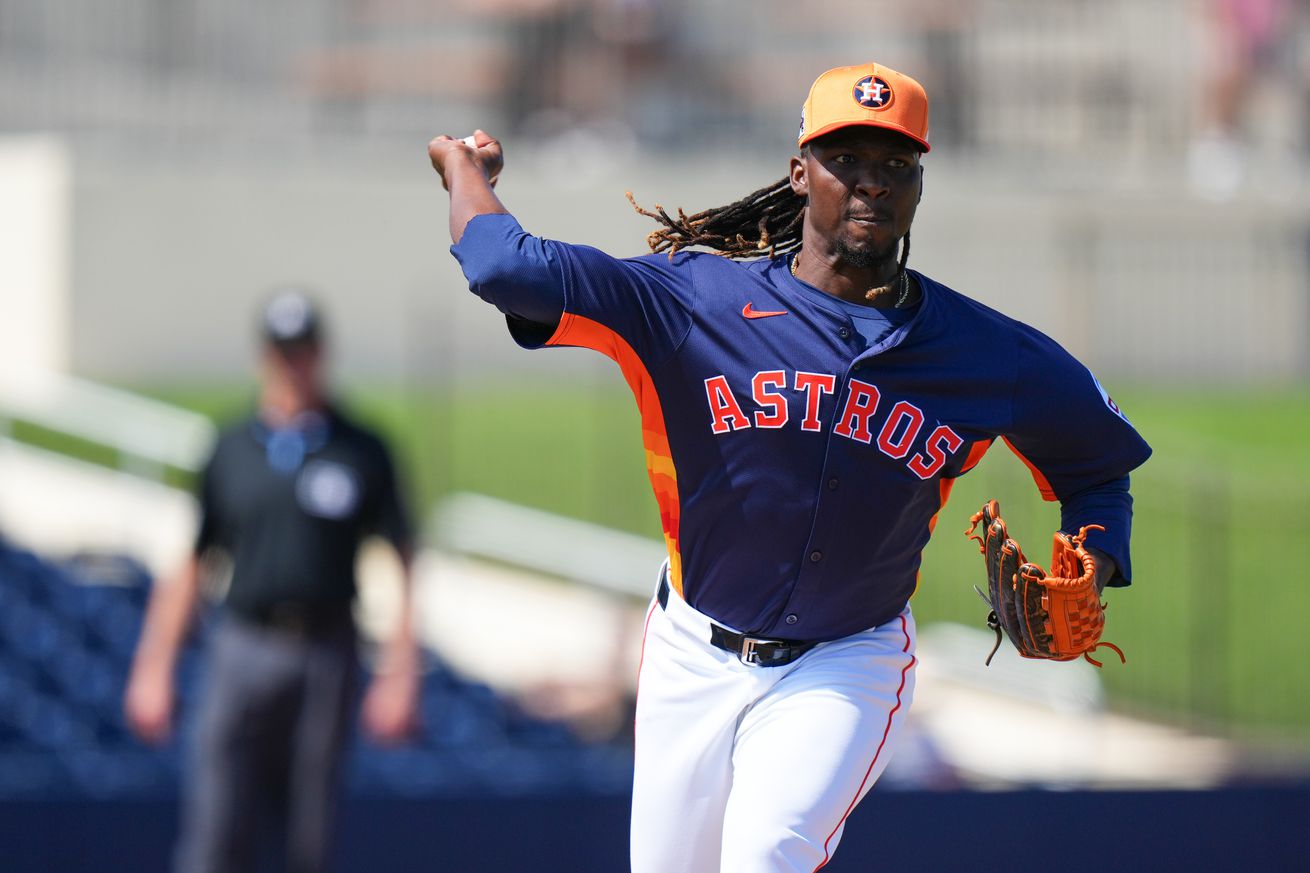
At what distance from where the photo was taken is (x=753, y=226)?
4211mm

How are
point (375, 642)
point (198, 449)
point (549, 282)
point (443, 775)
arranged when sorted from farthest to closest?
point (198, 449) → point (375, 642) → point (443, 775) → point (549, 282)

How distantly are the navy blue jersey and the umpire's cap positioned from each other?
2.87m

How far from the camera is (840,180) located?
3.78m

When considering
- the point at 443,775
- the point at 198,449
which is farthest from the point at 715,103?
the point at 443,775

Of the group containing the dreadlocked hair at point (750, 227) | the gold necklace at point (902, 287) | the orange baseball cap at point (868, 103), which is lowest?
the gold necklace at point (902, 287)

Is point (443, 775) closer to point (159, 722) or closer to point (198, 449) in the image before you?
point (159, 722)

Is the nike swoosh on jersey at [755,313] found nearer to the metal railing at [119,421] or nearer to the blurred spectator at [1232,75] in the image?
the metal railing at [119,421]

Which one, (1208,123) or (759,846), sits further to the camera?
(1208,123)

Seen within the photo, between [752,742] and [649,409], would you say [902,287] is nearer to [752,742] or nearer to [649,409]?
[649,409]

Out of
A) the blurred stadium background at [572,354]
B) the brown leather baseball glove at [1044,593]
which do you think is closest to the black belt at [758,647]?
the brown leather baseball glove at [1044,593]

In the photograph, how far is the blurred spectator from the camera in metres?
16.4

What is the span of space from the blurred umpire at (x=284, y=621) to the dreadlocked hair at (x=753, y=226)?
2775 millimetres

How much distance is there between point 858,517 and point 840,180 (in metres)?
0.69

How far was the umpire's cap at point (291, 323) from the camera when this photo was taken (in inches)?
260
